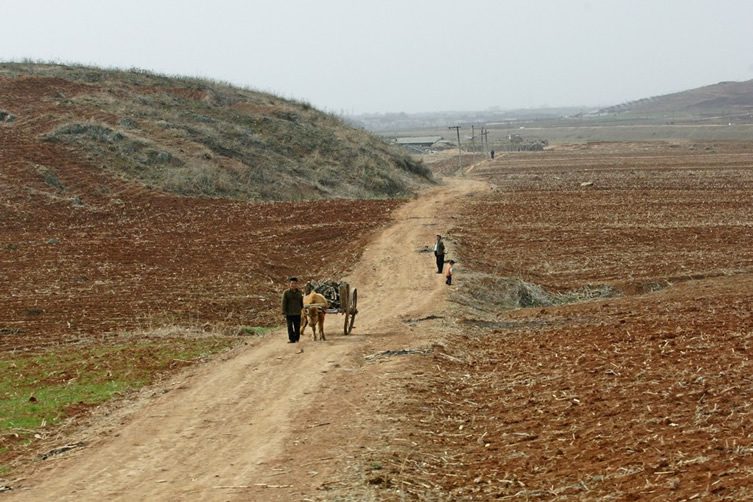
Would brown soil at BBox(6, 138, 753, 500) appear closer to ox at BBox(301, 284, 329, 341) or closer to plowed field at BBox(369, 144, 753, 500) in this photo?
plowed field at BBox(369, 144, 753, 500)

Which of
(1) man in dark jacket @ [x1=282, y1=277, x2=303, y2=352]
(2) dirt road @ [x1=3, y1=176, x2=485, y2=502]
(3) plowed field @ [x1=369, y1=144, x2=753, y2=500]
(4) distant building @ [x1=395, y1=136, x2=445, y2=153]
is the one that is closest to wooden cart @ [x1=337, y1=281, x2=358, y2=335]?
(2) dirt road @ [x1=3, y1=176, x2=485, y2=502]

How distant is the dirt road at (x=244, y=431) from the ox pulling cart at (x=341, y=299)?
45 cm

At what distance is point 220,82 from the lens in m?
91.6

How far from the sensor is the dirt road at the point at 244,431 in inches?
486

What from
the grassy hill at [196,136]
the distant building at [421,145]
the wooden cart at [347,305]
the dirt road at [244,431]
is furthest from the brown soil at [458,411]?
the distant building at [421,145]

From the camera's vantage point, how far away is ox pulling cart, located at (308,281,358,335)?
22562 millimetres

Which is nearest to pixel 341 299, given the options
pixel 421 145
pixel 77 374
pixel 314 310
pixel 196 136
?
pixel 314 310

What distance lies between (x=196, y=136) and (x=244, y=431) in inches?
2103

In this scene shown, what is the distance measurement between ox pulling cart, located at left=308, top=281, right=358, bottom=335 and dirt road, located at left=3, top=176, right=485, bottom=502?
1.47 ft

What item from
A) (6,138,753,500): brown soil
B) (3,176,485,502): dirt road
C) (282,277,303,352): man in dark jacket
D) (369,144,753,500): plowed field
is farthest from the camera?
(282,277,303,352): man in dark jacket

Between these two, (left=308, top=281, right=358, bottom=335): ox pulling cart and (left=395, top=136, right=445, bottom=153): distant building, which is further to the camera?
(left=395, top=136, right=445, bottom=153): distant building

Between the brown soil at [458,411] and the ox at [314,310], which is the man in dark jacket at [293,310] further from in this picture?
→ the brown soil at [458,411]

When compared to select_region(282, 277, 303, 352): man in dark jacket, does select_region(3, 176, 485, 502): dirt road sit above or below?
A: below

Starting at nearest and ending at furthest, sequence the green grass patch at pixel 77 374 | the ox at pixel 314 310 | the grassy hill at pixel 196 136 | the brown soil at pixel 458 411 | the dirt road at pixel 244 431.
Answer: the brown soil at pixel 458 411 < the dirt road at pixel 244 431 < the green grass patch at pixel 77 374 < the ox at pixel 314 310 < the grassy hill at pixel 196 136
